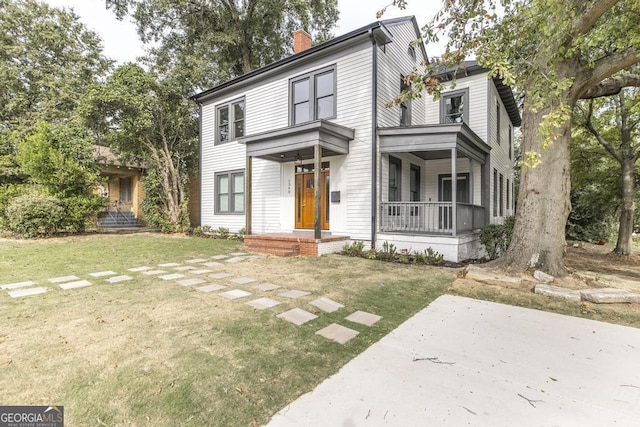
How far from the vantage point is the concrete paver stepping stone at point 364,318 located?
134 inches

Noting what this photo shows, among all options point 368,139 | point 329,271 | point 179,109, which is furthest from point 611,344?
point 179,109

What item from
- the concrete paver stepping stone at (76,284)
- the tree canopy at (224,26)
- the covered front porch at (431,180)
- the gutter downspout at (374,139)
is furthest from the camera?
the tree canopy at (224,26)

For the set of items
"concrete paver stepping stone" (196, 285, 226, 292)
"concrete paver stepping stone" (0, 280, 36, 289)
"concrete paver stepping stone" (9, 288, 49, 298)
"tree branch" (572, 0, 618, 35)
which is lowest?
"concrete paver stepping stone" (196, 285, 226, 292)

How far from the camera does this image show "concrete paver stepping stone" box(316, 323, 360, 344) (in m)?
2.93

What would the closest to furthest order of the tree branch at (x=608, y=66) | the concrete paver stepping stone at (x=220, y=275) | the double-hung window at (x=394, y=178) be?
the tree branch at (x=608, y=66)
the concrete paver stepping stone at (x=220, y=275)
the double-hung window at (x=394, y=178)

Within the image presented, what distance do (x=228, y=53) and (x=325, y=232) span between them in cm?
1532

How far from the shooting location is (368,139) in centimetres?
851

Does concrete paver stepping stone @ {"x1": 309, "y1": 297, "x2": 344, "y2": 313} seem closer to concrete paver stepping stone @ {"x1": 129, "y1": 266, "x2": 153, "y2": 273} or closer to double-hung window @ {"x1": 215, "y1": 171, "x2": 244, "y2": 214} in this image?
concrete paver stepping stone @ {"x1": 129, "y1": 266, "x2": 153, "y2": 273}

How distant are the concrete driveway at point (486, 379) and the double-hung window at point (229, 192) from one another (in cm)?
963

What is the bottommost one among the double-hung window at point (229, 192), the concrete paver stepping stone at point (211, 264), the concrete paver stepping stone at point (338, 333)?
the concrete paver stepping stone at point (338, 333)

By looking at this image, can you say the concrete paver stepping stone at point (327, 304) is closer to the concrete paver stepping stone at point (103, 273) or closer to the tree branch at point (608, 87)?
the concrete paver stepping stone at point (103, 273)

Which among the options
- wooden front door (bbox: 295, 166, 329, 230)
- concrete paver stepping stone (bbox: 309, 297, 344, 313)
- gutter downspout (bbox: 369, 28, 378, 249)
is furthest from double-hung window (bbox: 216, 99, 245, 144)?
concrete paver stepping stone (bbox: 309, 297, 344, 313)

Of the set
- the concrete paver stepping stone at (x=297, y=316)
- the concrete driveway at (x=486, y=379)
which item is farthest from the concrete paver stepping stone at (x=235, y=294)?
the concrete driveway at (x=486, y=379)

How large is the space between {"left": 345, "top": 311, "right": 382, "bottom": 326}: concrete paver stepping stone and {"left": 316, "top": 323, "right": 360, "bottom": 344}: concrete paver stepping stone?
0.86 feet
